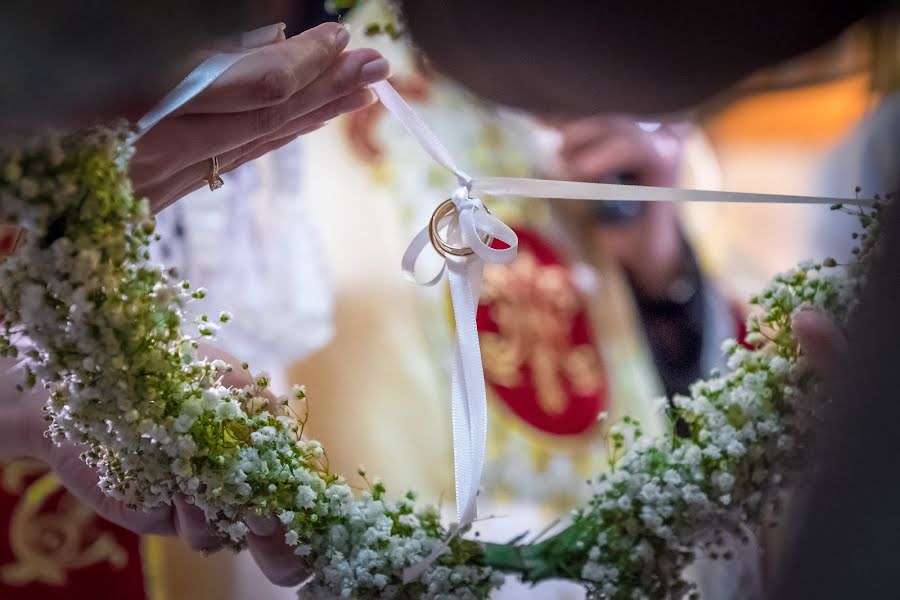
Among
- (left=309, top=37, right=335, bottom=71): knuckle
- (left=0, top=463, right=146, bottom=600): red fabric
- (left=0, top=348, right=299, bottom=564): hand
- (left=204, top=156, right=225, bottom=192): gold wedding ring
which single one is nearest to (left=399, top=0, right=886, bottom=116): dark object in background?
(left=309, top=37, right=335, bottom=71): knuckle

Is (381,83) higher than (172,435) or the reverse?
higher

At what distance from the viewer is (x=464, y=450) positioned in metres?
0.68

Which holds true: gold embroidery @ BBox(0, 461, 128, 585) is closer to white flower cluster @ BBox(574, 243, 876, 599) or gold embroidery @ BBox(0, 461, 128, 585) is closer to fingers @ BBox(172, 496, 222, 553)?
fingers @ BBox(172, 496, 222, 553)

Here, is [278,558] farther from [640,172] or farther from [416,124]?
[640,172]

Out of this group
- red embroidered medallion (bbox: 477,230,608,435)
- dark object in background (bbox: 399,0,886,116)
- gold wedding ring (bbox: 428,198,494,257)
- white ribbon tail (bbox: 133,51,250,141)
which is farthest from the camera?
red embroidered medallion (bbox: 477,230,608,435)

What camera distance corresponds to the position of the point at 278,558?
665 millimetres

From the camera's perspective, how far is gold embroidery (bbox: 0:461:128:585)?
1.10 meters

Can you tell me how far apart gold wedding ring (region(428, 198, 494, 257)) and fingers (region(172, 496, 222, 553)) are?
258mm

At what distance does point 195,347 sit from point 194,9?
1.23 feet

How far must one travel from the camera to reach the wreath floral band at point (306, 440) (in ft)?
1.72

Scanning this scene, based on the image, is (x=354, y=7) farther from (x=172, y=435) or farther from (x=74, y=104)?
(x=74, y=104)

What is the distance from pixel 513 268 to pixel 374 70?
455mm

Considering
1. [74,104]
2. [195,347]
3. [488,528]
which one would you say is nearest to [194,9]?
[74,104]

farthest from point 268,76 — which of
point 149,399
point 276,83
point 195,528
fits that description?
point 195,528
